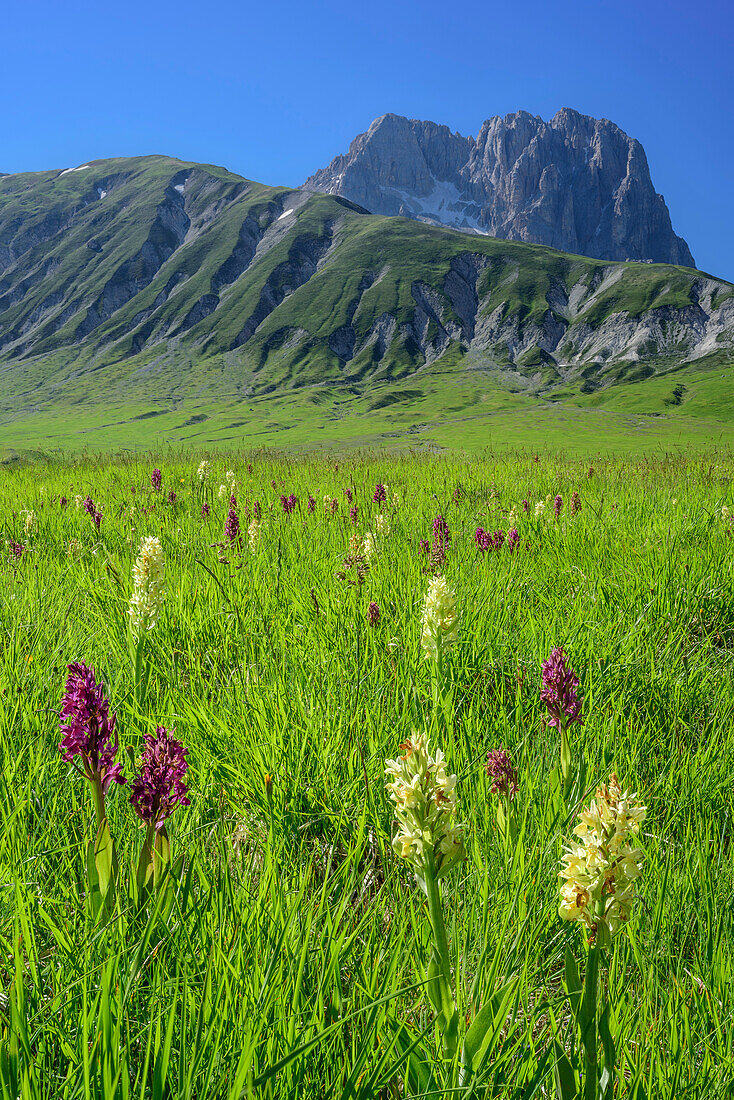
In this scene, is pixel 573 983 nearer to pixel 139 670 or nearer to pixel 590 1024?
pixel 590 1024

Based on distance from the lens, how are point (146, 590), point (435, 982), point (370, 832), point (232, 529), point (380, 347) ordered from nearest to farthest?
point (435, 982), point (370, 832), point (146, 590), point (232, 529), point (380, 347)

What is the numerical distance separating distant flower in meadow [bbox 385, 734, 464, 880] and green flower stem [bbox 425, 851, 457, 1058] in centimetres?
2

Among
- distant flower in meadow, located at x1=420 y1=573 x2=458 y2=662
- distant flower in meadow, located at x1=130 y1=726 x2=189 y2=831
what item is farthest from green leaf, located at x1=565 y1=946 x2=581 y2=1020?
distant flower in meadow, located at x1=420 y1=573 x2=458 y2=662

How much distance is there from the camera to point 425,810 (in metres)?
1.22

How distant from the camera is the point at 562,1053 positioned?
1.09 m

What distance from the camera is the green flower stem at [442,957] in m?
1.15

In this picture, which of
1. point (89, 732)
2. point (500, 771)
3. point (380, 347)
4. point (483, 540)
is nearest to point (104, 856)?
point (89, 732)

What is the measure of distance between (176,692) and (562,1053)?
2.33 m

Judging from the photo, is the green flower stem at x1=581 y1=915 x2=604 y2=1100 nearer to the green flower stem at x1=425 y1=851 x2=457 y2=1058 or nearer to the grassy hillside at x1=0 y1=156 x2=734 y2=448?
the green flower stem at x1=425 y1=851 x2=457 y2=1058

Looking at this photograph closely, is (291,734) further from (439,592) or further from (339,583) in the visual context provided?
(339,583)

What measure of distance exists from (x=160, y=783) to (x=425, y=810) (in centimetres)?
71

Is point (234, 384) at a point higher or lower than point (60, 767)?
higher

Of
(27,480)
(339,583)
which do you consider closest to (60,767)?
(339,583)

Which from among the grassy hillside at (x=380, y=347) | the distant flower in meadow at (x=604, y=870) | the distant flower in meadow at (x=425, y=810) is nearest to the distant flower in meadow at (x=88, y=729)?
the distant flower in meadow at (x=425, y=810)
